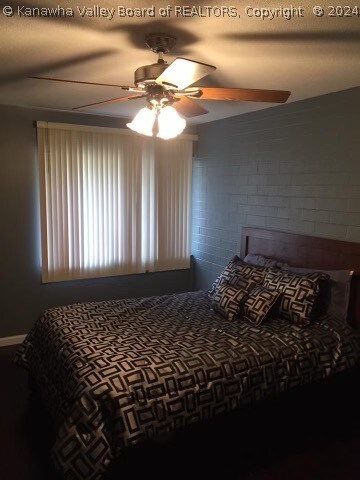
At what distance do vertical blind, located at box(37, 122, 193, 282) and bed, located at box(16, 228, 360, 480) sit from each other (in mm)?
1169

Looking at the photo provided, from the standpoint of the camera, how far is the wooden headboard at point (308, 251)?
2727 millimetres

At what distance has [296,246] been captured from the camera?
10.5 feet

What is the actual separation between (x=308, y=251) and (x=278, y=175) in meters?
0.76

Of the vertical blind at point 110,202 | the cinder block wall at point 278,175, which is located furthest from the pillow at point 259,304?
the vertical blind at point 110,202

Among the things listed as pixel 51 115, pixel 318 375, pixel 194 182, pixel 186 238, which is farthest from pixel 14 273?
pixel 318 375

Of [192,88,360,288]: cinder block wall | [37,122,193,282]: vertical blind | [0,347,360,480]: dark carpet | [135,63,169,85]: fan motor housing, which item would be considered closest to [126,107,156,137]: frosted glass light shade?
[135,63,169,85]: fan motor housing

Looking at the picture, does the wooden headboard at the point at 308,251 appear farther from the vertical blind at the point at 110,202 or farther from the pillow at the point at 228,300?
the vertical blind at the point at 110,202

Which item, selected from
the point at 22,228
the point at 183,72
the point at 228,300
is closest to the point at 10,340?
the point at 22,228

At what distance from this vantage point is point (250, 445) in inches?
91.5

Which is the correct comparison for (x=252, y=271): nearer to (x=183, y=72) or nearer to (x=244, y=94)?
(x=244, y=94)

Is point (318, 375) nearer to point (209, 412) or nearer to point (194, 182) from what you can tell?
point (209, 412)

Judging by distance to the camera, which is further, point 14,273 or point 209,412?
point 14,273

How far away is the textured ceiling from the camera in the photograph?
1.68m

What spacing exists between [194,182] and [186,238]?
68 cm
